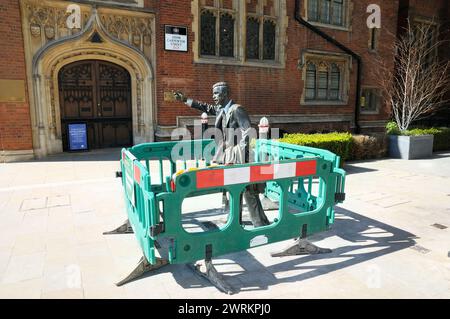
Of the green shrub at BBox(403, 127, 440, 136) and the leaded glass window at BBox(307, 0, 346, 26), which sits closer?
the green shrub at BBox(403, 127, 440, 136)

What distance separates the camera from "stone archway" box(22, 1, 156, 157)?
9.33 meters

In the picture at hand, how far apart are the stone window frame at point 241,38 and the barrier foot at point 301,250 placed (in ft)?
27.7

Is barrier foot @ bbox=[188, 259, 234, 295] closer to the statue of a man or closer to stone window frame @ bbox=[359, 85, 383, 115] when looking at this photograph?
the statue of a man

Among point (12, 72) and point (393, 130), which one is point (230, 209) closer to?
point (12, 72)

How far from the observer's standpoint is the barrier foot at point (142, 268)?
3.23m

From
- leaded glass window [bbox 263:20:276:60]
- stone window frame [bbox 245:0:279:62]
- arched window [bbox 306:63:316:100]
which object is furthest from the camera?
arched window [bbox 306:63:316:100]

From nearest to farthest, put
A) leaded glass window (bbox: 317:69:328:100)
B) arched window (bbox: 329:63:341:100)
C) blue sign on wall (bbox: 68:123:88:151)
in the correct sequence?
blue sign on wall (bbox: 68:123:88:151)
leaded glass window (bbox: 317:69:328:100)
arched window (bbox: 329:63:341:100)

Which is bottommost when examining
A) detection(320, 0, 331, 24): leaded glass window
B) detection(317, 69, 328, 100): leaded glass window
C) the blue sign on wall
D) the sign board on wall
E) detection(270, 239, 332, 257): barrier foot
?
detection(270, 239, 332, 257): barrier foot

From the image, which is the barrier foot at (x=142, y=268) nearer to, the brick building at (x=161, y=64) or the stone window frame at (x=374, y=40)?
the brick building at (x=161, y=64)

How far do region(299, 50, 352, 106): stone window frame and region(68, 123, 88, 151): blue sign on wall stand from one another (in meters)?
8.35

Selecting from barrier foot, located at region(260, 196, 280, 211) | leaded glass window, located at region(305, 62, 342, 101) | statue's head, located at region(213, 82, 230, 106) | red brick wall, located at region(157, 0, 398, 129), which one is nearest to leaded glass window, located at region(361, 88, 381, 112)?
red brick wall, located at region(157, 0, 398, 129)

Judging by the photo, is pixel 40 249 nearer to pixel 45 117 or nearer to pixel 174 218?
pixel 174 218

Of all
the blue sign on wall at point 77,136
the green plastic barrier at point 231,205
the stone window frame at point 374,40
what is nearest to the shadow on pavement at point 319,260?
the green plastic barrier at point 231,205

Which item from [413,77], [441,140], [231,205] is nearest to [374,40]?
[413,77]
